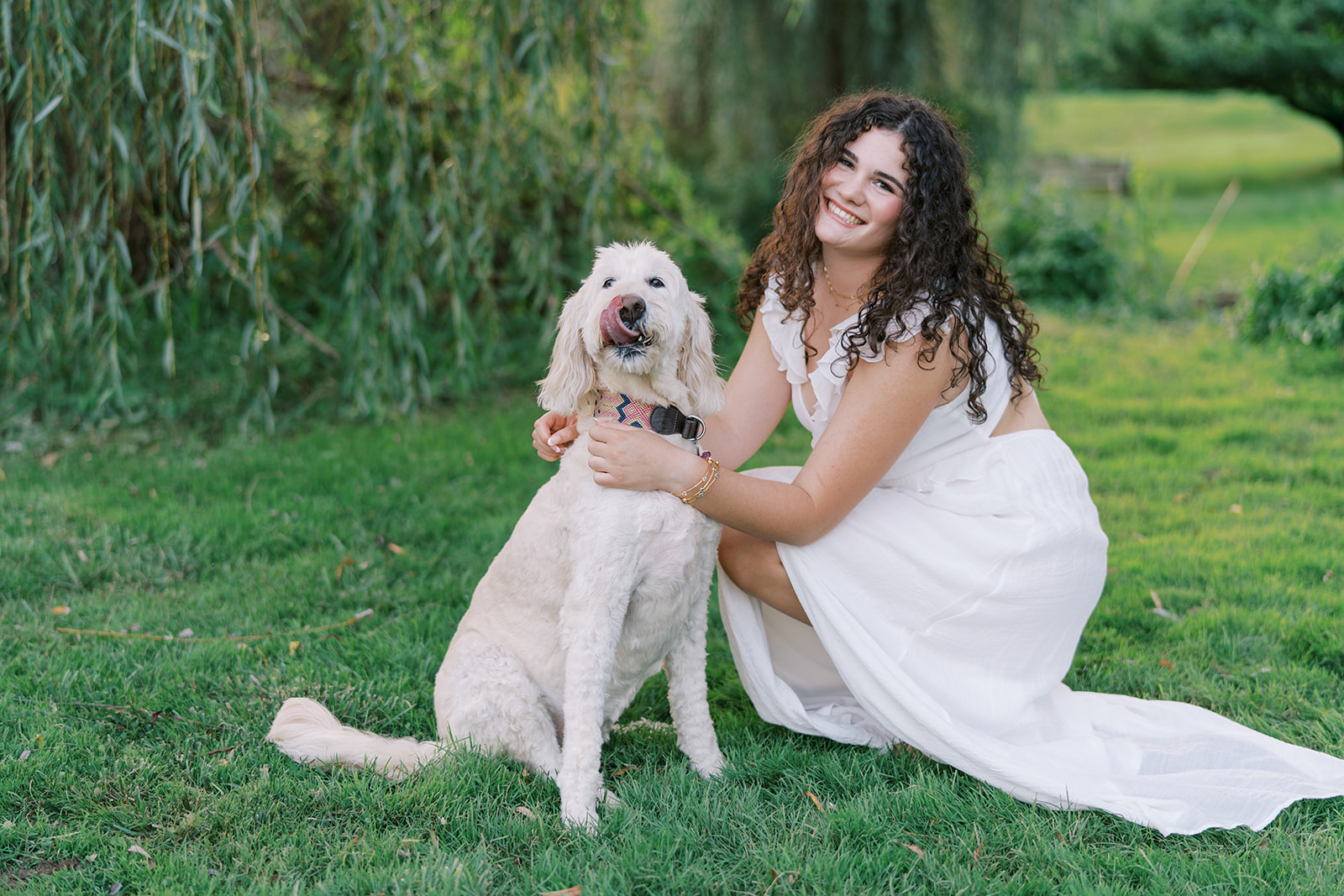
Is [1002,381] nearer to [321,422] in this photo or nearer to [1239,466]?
[1239,466]

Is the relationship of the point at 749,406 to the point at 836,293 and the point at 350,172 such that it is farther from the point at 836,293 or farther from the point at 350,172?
the point at 350,172

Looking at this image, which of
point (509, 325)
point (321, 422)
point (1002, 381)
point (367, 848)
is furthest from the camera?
point (509, 325)

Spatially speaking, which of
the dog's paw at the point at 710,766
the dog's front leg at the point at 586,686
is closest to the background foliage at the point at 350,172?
the dog's front leg at the point at 586,686

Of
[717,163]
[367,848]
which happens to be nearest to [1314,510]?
[367,848]

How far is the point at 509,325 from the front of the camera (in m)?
6.39

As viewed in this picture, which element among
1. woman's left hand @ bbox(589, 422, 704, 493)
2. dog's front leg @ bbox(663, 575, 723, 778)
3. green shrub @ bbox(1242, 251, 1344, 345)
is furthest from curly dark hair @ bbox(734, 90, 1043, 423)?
green shrub @ bbox(1242, 251, 1344, 345)


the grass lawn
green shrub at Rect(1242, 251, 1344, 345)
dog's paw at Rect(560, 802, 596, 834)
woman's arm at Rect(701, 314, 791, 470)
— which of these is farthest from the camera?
the grass lawn

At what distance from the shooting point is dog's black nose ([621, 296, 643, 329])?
2.39 meters

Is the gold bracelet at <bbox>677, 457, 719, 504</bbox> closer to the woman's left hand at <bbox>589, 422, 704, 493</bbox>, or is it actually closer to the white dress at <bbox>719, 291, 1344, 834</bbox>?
the woman's left hand at <bbox>589, 422, 704, 493</bbox>

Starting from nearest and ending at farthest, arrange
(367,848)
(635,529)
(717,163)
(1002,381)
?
1. (367,848)
2. (635,529)
3. (1002,381)
4. (717,163)

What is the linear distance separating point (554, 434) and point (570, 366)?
0.95 ft

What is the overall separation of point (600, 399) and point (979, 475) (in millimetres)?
1058

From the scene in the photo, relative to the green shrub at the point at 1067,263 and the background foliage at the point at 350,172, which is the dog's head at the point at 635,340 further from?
the green shrub at the point at 1067,263

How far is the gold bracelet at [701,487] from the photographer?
2.52m
